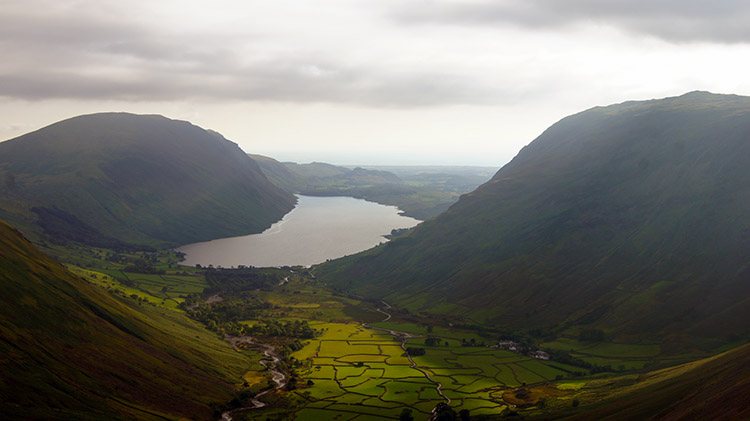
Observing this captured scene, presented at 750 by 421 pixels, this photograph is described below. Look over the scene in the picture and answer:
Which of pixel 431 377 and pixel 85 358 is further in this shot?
pixel 431 377

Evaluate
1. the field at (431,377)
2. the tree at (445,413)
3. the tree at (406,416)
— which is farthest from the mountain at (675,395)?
the tree at (406,416)

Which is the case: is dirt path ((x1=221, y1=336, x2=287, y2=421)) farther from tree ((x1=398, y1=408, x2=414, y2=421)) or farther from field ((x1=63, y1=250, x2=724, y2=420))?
tree ((x1=398, y1=408, x2=414, y2=421))

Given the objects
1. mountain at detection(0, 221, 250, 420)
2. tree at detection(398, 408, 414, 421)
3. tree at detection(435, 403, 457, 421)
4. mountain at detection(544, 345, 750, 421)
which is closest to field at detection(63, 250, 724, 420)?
tree at detection(398, 408, 414, 421)

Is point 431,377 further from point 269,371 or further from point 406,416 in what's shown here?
point 269,371

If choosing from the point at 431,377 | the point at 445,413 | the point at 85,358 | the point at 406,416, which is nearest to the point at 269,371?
the point at 431,377

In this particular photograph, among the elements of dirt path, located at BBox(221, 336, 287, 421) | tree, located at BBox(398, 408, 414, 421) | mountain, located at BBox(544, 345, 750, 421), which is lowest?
dirt path, located at BBox(221, 336, 287, 421)

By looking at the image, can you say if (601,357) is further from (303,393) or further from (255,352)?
(255,352)

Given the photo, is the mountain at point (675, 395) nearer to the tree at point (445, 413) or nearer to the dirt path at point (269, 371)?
the tree at point (445, 413)

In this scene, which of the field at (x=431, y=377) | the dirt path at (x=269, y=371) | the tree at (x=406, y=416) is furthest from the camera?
the dirt path at (x=269, y=371)

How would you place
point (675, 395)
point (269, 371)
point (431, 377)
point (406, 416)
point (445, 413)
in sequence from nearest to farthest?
point (675, 395), point (406, 416), point (445, 413), point (431, 377), point (269, 371)
